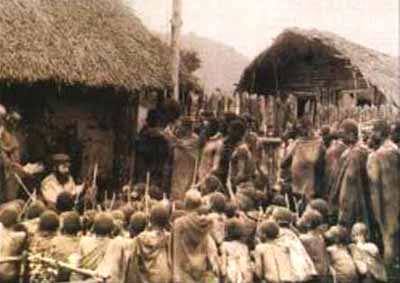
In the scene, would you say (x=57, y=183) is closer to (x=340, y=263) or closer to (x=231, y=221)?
(x=231, y=221)

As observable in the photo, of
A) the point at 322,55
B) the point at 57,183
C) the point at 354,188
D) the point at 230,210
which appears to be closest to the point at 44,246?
the point at 230,210

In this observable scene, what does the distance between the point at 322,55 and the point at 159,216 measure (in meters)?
12.1

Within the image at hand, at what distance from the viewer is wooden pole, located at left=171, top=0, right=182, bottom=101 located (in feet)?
49.3

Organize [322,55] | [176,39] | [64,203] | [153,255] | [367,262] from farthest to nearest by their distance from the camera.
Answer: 1. [322,55]
2. [176,39]
3. [64,203]
4. [367,262]
5. [153,255]

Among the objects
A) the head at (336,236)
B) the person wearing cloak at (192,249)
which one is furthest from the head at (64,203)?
the head at (336,236)

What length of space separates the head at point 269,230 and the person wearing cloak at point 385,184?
2479mm

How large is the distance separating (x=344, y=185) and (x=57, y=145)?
4885 mm

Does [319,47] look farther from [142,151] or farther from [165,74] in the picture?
[142,151]

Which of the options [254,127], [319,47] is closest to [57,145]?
[254,127]

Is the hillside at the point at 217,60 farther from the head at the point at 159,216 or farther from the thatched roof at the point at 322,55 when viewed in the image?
the head at the point at 159,216

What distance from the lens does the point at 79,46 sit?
14172 mm

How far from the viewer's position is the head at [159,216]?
27.1ft

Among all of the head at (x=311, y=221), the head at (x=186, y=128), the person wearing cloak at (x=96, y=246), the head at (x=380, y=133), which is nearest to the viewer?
the person wearing cloak at (x=96, y=246)

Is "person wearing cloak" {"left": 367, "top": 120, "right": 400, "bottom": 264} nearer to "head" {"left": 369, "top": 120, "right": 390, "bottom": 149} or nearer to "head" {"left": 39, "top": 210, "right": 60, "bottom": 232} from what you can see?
"head" {"left": 369, "top": 120, "right": 390, "bottom": 149}
